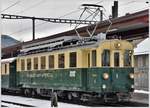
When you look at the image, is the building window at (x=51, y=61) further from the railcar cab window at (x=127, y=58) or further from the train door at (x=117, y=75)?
the railcar cab window at (x=127, y=58)

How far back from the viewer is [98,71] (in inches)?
580

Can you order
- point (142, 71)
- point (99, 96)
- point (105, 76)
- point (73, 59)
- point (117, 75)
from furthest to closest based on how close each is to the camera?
point (142, 71)
point (73, 59)
point (117, 75)
point (99, 96)
point (105, 76)

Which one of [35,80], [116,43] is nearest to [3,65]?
[35,80]

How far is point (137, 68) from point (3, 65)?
7.38 m

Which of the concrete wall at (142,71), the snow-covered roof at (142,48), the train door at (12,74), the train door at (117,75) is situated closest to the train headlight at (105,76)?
the train door at (117,75)

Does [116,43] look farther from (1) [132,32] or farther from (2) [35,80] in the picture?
(1) [132,32]

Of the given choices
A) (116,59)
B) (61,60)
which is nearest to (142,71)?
(61,60)

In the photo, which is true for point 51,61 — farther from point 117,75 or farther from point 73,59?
point 117,75

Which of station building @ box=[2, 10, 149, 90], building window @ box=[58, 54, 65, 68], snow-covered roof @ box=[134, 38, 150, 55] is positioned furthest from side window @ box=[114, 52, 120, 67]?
snow-covered roof @ box=[134, 38, 150, 55]

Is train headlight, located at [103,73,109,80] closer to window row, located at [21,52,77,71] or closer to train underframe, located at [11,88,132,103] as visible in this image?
train underframe, located at [11,88,132,103]

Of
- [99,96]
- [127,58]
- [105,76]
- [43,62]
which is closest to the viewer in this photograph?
[105,76]

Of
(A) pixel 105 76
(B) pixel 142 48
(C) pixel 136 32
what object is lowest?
(A) pixel 105 76

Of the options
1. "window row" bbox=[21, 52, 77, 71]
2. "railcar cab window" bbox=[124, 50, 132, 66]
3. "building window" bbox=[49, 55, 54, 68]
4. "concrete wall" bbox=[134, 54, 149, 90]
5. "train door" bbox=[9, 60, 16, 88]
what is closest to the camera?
"railcar cab window" bbox=[124, 50, 132, 66]

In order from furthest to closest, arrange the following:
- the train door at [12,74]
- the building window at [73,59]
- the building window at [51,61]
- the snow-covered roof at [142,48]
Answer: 1. the train door at [12,74]
2. the snow-covered roof at [142,48]
3. the building window at [51,61]
4. the building window at [73,59]
